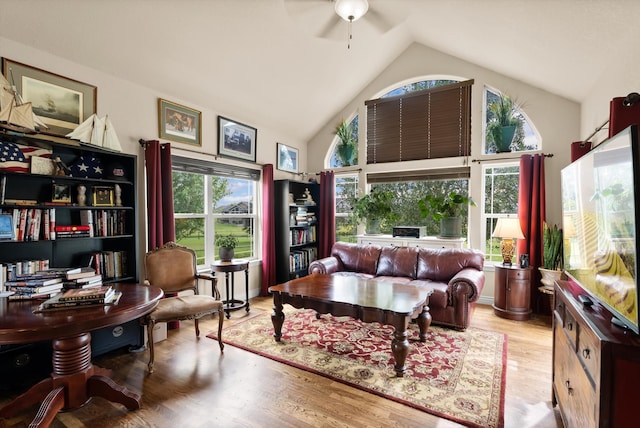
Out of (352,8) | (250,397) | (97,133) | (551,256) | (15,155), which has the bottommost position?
(250,397)

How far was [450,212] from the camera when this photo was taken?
412cm

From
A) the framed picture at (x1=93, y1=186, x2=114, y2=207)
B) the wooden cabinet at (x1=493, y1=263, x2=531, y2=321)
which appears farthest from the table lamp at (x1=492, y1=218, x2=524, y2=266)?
the framed picture at (x1=93, y1=186, x2=114, y2=207)

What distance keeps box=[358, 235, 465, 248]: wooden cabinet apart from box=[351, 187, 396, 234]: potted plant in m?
0.17

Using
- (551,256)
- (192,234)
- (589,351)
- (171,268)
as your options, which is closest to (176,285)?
(171,268)

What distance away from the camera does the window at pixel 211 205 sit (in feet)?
12.0

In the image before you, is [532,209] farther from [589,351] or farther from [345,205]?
[589,351]

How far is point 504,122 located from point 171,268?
14.4 ft

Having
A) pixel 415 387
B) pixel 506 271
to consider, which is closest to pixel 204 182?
pixel 415 387

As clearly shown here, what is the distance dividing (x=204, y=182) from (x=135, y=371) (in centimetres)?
226

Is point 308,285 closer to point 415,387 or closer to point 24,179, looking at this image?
point 415,387

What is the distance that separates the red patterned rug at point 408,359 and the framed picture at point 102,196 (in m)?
1.60

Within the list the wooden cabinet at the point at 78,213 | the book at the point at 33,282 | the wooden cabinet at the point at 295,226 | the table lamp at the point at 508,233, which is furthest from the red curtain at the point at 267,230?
the table lamp at the point at 508,233

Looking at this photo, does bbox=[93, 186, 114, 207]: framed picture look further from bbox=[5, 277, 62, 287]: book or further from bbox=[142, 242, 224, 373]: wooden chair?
bbox=[5, 277, 62, 287]: book

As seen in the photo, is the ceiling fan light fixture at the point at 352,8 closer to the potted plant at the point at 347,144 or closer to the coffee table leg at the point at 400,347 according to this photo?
the coffee table leg at the point at 400,347
